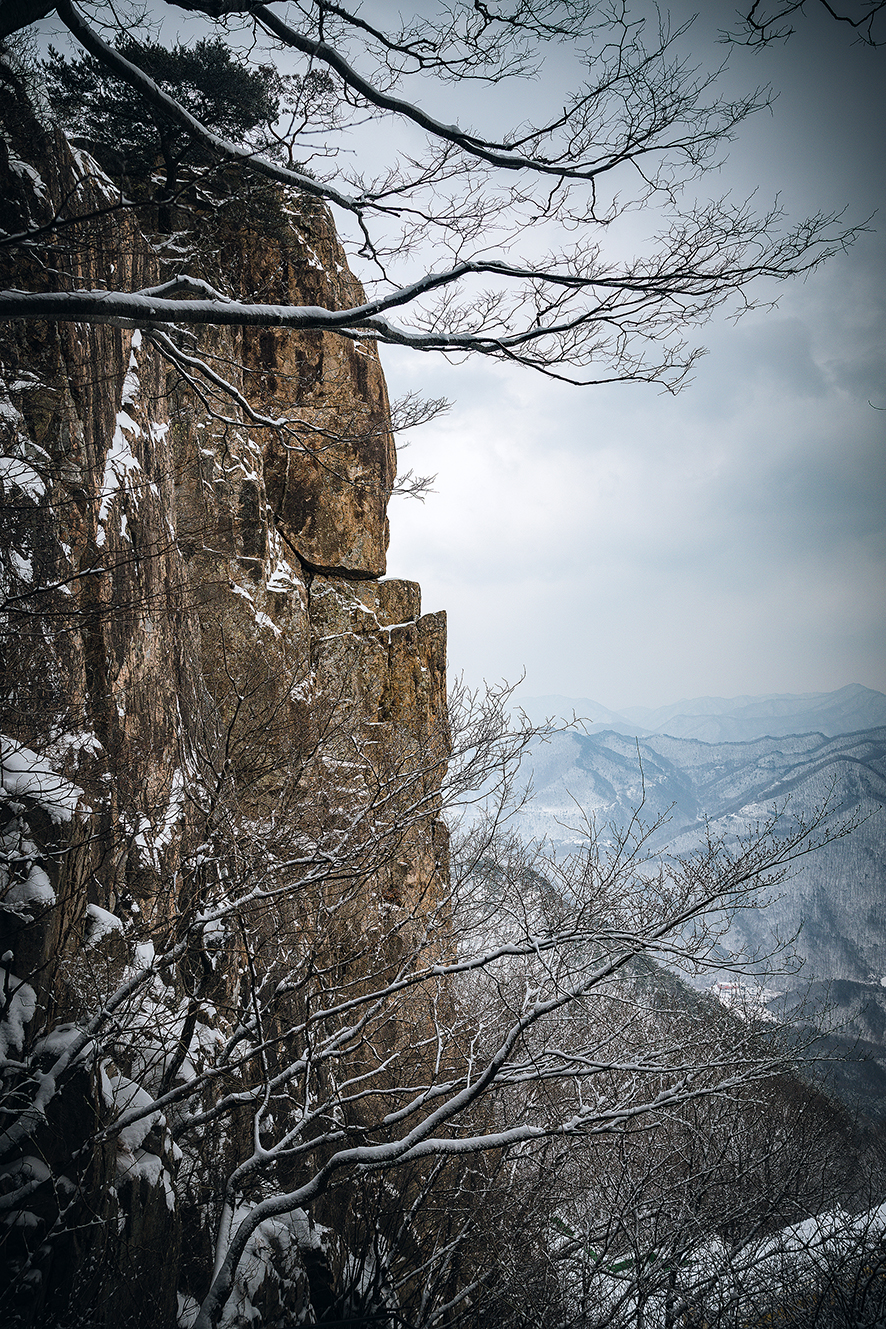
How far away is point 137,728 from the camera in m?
5.81

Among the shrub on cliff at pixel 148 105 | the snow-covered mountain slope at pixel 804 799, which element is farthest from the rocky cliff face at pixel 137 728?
the snow-covered mountain slope at pixel 804 799

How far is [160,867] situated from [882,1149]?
112 feet

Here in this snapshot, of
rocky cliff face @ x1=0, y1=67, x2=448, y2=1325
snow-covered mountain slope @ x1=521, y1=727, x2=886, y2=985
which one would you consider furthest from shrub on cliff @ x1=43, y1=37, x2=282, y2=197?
snow-covered mountain slope @ x1=521, y1=727, x2=886, y2=985

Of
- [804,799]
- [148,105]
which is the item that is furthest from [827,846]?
[148,105]

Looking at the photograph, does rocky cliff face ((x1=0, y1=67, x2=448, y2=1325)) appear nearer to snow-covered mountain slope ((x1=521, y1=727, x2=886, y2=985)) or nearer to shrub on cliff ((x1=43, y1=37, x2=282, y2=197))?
shrub on cliff ((x1=43, y1=37, x2=282, y2=197))

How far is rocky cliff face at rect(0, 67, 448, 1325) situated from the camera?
3.21 m

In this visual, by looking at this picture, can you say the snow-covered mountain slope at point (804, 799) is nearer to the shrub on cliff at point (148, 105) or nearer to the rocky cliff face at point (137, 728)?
the rocky cliff face at point (137, 728)

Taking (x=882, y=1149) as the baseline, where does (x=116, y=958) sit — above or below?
above

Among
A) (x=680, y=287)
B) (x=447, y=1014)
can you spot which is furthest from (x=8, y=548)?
(x=447, y=1014)

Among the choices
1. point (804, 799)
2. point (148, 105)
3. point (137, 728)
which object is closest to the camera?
point (137, 728)

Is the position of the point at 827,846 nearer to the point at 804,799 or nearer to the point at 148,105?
the point at 804,799

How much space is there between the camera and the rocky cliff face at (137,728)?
3.21 m

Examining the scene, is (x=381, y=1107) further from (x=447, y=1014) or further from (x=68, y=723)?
(x=68, y=723)

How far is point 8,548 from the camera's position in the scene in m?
4.05
